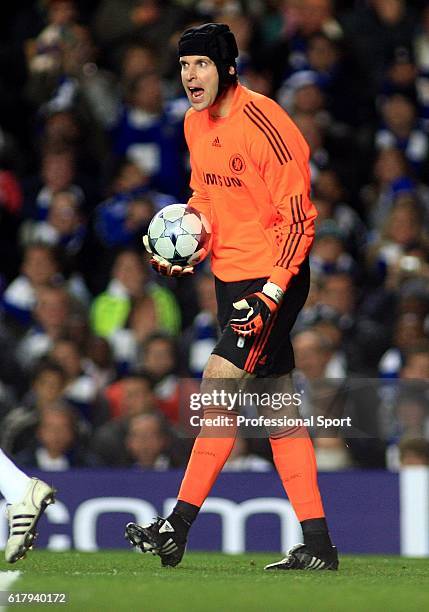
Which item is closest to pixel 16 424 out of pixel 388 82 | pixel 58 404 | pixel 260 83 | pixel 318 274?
pixel 58 404

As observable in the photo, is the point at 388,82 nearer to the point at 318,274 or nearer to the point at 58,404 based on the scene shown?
the point at 318,274

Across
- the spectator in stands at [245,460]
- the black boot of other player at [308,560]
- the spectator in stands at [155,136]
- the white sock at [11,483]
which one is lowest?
the black boot of other player at [308,560]

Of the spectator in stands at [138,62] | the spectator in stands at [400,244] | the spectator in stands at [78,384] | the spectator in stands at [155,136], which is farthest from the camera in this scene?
the spectator in stands at [138,62]

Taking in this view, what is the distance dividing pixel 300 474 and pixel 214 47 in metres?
1.77

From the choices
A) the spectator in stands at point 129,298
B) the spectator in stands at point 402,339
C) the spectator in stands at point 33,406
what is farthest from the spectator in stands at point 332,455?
the spectator in stands at point 129,298

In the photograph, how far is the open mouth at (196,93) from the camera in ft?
20.6

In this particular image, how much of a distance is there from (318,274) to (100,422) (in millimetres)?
1798

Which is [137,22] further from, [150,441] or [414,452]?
[414,452]

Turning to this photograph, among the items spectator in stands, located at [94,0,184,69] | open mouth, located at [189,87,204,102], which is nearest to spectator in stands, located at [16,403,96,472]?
open mouth, located at [189,87,204,102]

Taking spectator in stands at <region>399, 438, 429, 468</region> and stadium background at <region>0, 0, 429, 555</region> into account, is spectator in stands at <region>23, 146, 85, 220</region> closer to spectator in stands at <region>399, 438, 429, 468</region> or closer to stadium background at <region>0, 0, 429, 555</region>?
stadium background at <region>0, 0, 429, 555</region>

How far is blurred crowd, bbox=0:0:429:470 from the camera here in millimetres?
9422

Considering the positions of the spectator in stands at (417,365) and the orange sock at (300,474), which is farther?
the spectator in stands at (417,365)

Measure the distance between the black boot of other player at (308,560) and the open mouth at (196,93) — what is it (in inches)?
73.8

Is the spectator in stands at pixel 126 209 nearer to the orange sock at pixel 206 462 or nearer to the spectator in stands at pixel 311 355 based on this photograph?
the spectator in stands at pixel 311 355
